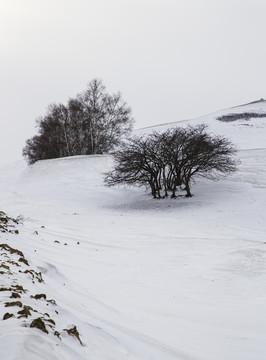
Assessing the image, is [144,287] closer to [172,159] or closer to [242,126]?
[172,159]

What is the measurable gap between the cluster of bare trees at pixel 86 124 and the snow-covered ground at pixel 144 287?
2034cm

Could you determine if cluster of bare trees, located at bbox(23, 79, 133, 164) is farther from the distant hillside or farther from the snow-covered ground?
the snow-covered ground

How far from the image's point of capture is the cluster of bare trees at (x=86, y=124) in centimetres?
3578

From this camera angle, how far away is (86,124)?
35.9 meters

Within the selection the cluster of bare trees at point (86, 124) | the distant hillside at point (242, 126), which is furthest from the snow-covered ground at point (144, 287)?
the distant hillside at point (242, 126)

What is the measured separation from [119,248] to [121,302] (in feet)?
13.2

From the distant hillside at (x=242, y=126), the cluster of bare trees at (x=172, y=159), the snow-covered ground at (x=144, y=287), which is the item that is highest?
the distant hillside at (x=242, y=126)

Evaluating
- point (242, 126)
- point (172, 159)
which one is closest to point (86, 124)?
point (172, 159)

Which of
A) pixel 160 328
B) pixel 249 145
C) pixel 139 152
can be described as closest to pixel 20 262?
pixel 160 328

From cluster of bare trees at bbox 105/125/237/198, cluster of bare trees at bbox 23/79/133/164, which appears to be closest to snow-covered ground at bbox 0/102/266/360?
cluster of bare trees at bbox 105/125/237/198

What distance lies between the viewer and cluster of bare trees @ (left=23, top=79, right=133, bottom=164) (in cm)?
3578

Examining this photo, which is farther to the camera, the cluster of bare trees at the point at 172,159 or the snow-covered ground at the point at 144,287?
the cluster of bare trees at the point at 172,159

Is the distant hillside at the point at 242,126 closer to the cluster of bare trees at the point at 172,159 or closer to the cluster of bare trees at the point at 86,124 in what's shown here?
the cluster of bare trees at the point at 86,124

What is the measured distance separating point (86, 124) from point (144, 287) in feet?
104
